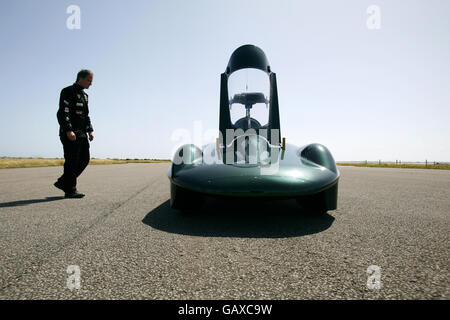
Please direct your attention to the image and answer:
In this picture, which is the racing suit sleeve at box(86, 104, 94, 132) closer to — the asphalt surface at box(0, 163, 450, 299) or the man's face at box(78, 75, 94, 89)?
the man's face at box(78, 75, 94, 89)

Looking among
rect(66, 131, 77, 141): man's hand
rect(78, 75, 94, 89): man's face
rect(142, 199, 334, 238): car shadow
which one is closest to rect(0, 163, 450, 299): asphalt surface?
rect(142, 199, 334, 238): car shadow

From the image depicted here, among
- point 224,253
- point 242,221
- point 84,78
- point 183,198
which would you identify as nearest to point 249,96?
point 183,198

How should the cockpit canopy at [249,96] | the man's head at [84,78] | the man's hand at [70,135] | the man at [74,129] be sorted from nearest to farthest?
the man's hand at [70,135] < the man at [74,129] < the man's head at [84,78] < the cockpit canopy at [249,96]

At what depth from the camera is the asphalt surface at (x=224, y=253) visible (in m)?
1.13

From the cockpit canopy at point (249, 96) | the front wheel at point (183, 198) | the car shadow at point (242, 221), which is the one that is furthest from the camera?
the cockpit canopy at point (249, 96)

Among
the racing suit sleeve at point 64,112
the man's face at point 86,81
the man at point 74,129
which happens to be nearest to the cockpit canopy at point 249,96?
→ the man's face at point 86,81

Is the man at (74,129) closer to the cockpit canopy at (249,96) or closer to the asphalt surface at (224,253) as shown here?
the asphalt surface at (224,253)

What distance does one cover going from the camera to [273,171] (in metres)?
2.46

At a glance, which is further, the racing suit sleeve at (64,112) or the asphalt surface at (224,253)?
the racing suit sleeve at (64,112)

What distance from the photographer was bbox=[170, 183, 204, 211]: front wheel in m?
2.56
